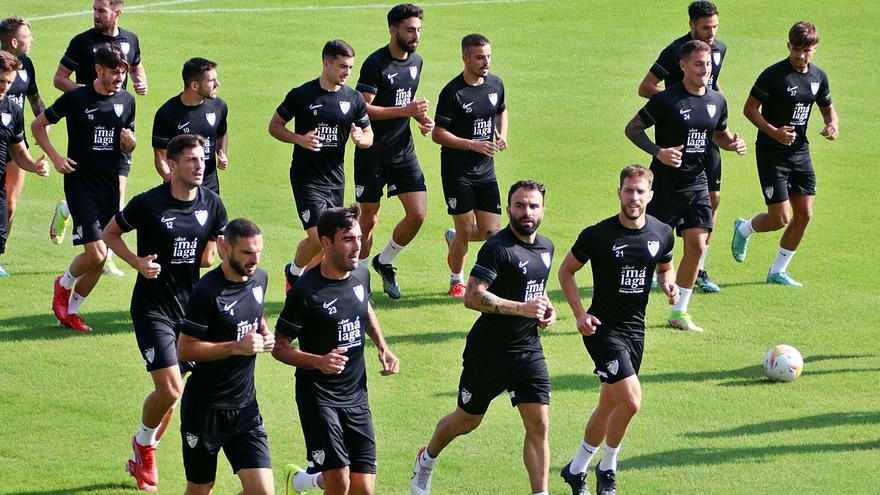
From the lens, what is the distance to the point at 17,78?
16.6 meters

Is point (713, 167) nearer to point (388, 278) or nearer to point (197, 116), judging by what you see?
point (388, 278)

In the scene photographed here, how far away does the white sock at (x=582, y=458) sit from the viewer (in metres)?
10.8

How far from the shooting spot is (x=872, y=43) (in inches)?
1167

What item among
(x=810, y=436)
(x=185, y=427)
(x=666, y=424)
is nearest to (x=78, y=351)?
(x=185, y=427)

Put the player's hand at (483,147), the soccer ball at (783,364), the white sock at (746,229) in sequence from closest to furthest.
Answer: the soccer ball at (783,364) → the player's hand at (483,147) → the white sock at (746,229)

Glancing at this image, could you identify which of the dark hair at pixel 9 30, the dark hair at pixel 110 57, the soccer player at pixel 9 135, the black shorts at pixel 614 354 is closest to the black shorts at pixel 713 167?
the black shorts at pixel 614 354

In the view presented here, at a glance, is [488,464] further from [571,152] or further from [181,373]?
[571,152]

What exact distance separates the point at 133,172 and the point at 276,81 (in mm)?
6274

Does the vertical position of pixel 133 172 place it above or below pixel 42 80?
below

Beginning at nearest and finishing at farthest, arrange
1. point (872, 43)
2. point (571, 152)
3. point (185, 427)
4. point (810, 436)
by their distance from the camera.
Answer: point (185, 427), point (810, 436), point (571, 152), point (872, 43)

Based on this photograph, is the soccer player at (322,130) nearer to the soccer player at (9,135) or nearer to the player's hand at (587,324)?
the soccer player at (9,135)

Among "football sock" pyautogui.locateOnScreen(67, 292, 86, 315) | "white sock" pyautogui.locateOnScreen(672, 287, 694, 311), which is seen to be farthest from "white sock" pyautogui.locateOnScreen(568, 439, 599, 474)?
"football sock" pyautogui.locateOnScreen(67, 292, 86, 315)

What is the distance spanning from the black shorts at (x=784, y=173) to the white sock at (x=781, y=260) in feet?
2.41

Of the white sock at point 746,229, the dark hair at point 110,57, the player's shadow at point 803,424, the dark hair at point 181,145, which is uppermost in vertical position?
the dark hair at point 110,57
